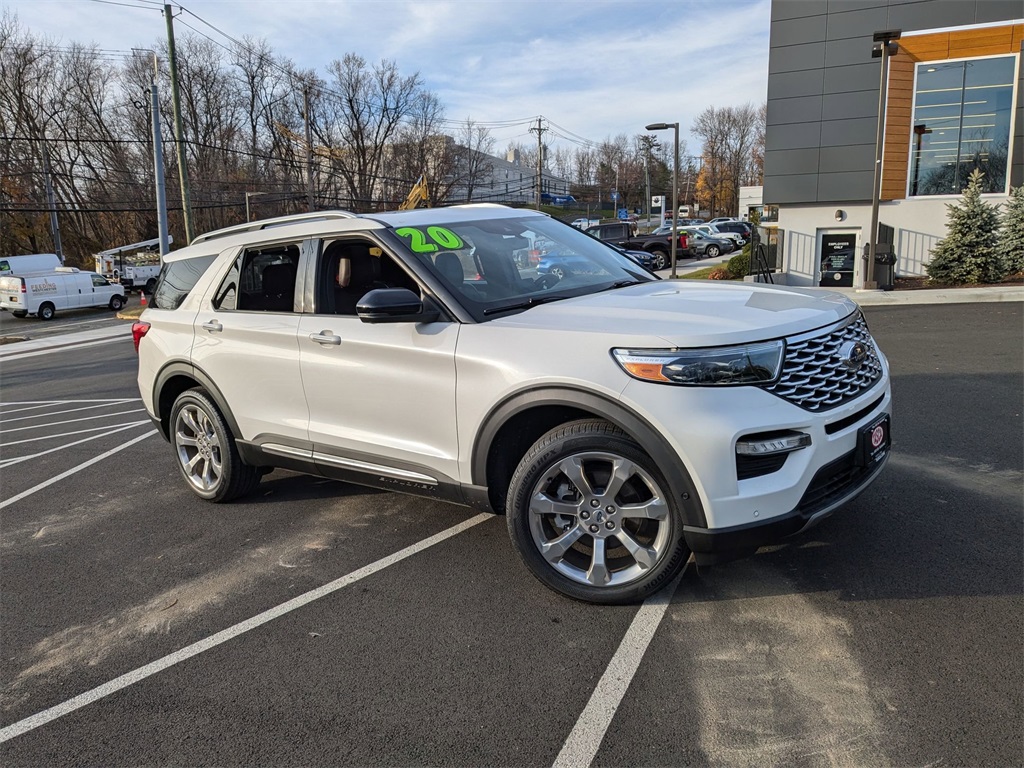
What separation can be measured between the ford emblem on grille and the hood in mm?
133

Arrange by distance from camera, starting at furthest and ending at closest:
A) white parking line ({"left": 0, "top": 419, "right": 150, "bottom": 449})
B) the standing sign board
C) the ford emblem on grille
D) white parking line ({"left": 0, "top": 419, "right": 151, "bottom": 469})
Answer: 1. the standing sign board
2. white parking line ({"left": 0, "top": 419, "right": 150, "bottom": 449})
3. white parking line ({"left": 0, "top": 419, "right": 151, "bottom": 469})
4. the ford emblem on grille

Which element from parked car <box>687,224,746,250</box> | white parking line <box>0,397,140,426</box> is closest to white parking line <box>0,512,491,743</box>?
white parking line <box>0,397,140,426</box>

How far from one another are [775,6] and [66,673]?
22.5m

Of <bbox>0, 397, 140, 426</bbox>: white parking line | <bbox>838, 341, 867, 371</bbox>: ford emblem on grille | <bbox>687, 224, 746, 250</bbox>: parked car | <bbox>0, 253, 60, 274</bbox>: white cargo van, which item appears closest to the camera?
<bbox>838, 341, 867, 371</bbox>: ford emblem on grille

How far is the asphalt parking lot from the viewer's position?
2.54 metres

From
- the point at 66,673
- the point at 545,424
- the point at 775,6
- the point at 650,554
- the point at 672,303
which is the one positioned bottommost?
the point at 66,673

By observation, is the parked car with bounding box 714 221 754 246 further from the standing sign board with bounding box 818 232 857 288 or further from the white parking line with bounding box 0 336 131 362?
the white parking line with bounding box 0 336 131 362

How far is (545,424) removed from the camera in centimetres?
355

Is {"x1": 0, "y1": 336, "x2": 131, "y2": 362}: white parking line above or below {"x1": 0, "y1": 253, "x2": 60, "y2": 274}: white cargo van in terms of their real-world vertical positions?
below

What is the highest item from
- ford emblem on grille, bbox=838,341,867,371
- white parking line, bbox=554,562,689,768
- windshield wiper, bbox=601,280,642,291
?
windshield wiper, bbox=601,280,642,291

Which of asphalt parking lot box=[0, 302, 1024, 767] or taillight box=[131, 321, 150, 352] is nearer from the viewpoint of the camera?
asphalt parking lot box=[0, 302, 1024, 767]

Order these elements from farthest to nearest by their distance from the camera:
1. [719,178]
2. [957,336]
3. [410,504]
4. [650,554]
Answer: [719,178] < [957,336] < [410,504] < [650,554]

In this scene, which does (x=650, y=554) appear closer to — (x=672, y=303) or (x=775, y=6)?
(x=672, y=303)

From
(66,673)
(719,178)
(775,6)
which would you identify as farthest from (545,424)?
(719,178)
